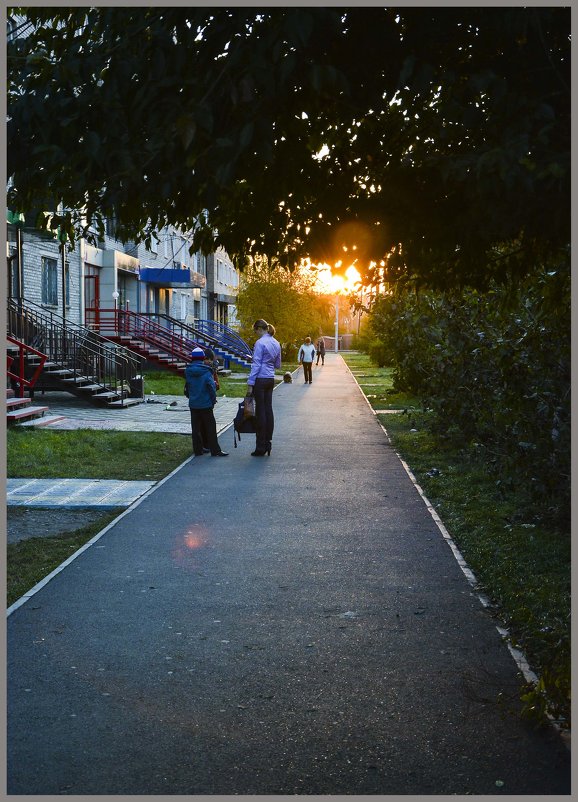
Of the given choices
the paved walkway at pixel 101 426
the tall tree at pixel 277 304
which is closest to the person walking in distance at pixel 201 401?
the paved walkway at pixel 101 426

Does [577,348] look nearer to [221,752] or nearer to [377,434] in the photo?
[221,752]

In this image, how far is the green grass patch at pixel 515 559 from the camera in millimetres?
4922

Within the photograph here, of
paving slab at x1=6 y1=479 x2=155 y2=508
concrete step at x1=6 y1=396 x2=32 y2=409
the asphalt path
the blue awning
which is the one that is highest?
the blue awning

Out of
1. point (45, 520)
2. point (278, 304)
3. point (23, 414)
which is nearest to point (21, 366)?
point (23, 414)

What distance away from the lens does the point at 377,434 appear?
18.4 metres

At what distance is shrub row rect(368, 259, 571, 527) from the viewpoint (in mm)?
7766

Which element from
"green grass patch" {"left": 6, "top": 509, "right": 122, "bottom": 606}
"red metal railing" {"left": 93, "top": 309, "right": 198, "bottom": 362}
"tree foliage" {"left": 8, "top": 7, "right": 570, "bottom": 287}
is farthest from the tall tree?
"tree foliage" {"left": 8, "top": 7, "right": 570, "bottom": 287}

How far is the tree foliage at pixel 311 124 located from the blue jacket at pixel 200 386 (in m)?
8.94

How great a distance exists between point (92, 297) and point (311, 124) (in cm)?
3279

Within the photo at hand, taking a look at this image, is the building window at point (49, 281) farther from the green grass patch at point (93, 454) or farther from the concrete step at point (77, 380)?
the green grass patch at point (93, 454)

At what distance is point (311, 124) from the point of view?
4898 mm

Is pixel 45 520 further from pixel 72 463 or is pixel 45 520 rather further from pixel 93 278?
pixel 93 278

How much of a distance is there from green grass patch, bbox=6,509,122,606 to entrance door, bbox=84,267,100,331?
88.9 feet

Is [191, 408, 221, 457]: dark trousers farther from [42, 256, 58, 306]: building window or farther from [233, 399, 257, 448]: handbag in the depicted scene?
[42, 256, 58, 306]: building window
